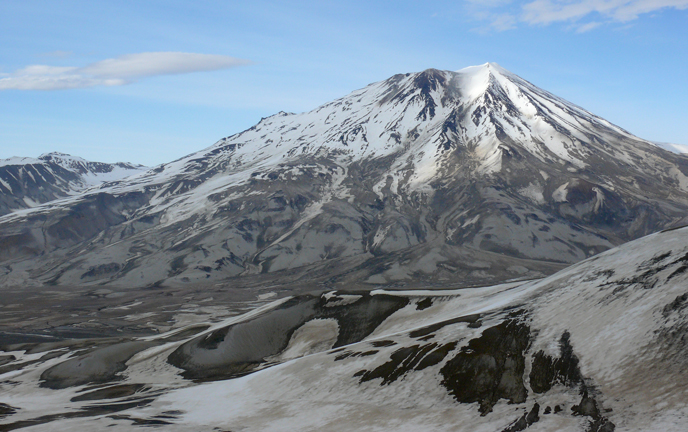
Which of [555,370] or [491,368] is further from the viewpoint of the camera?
[491,368]

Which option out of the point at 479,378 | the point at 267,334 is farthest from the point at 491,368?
the point at 267,334

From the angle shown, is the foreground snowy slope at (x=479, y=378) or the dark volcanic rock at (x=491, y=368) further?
the dark volcanic rock at (x=491, y=368)

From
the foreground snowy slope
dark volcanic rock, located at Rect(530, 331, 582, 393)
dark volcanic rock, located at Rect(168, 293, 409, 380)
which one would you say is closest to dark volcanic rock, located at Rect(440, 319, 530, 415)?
the foreground snowy slope

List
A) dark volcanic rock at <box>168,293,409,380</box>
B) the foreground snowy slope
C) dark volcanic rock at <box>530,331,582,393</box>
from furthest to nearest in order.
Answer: dark volcanic rock at <box>168,293,409,380</box> < dark volcanic rock at <box>530,331,582,393</box> < the foreground snowy slope

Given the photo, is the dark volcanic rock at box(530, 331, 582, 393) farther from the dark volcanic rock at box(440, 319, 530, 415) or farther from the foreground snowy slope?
the dark volcanic rock at box(440, 319, 530, 415)

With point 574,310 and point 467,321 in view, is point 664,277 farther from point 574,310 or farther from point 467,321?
point 467,321

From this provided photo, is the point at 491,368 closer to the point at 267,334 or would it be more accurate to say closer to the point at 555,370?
the point at 555,370

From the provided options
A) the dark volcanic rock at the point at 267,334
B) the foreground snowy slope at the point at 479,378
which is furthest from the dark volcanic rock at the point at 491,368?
the dark volcanic rock at the point at 267,334

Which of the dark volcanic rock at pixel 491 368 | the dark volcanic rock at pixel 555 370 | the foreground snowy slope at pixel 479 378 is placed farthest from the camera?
the dark volcanic rock at pixel 491 368

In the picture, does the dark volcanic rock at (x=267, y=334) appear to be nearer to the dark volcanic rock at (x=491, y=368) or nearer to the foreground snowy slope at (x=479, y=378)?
the foreground snowy slope at (x=479, y=378)
